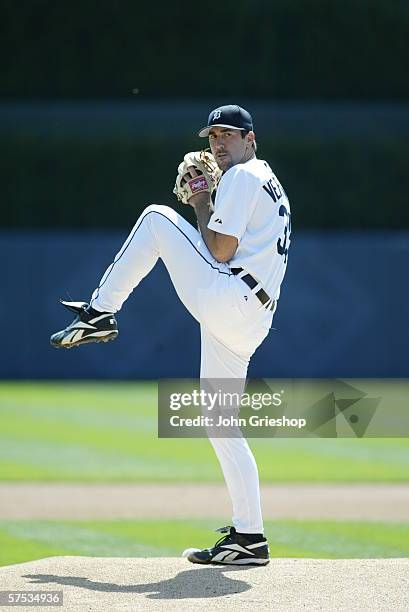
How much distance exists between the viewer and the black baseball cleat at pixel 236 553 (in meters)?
4.07

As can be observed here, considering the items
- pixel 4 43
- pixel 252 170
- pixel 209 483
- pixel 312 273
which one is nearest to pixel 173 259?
pixel 252 170

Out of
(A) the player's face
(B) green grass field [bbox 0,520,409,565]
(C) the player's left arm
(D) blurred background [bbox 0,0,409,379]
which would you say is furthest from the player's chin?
(D) blurred background [bbox 0,0,409,379]

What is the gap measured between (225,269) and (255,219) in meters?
0.22

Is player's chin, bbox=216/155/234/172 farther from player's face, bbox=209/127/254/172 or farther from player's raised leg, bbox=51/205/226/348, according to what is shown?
player's raised leg, bbox=51/205/226/348

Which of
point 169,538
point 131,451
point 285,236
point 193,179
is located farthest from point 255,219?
point 131,451

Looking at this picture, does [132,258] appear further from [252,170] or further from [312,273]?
[312,273]

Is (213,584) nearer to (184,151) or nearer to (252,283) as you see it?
(252,283)

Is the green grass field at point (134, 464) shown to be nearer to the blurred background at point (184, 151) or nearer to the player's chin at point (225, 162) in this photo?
the blurred background at point (184, 151)

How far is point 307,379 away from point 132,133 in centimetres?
492

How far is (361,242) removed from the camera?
15.0 metres

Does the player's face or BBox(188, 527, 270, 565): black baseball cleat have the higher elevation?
the player's face

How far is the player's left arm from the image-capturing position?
13.0 feet

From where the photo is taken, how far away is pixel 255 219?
4.06 meters

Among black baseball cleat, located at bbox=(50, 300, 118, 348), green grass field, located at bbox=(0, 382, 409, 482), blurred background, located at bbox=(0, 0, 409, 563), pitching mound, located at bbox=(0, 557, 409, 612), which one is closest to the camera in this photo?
pitching mound, located at bbox=(0, 557, 409, 612)
